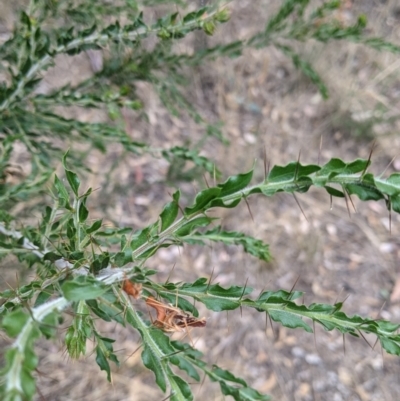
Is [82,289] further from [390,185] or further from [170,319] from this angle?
[390,185]

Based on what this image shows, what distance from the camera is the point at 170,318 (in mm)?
724

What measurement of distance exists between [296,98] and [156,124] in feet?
3.45

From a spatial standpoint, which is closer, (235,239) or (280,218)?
(235,239)

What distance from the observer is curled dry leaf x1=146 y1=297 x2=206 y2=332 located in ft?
2.36

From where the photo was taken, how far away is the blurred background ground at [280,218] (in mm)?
2512

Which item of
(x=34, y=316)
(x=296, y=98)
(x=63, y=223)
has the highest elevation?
(x=34, y=316)

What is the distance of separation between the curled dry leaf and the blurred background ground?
4.01 feet

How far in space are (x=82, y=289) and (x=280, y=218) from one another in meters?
2.49

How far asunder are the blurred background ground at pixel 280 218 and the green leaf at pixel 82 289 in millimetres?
1341

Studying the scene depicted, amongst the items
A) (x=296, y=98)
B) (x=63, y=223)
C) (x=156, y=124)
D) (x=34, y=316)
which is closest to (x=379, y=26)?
(x=296, y=98)

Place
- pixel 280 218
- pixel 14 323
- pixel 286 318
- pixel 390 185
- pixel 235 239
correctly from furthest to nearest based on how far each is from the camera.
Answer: pixel 280 218 → pixel 235 239 → pixel 286 318 → pixel 390 185 → pixel 14 323

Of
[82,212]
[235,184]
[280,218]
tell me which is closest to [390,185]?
[235,184]

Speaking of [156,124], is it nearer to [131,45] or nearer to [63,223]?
[131,45]

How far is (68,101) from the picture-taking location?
3.97 feet
